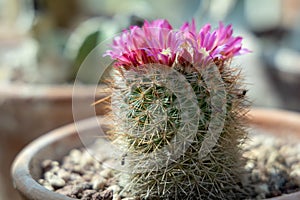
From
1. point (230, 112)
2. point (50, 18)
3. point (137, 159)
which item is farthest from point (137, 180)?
point (50, 18)

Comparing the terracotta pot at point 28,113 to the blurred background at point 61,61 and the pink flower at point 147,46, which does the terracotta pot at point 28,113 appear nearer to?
the blurred background at point 61,61

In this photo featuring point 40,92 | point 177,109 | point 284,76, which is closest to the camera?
point 177,109

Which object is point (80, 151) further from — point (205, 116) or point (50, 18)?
point (50, 18)

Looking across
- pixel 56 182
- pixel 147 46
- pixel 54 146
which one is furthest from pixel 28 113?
pixel 147 46

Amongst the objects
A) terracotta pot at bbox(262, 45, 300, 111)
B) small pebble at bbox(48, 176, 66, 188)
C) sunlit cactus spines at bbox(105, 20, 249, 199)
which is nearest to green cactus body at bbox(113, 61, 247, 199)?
sunlit cactus spines at bbox(105, 20, 249, 199)

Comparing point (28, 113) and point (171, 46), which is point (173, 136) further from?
point (28, 113)

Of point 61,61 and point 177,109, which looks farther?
point 61,61
